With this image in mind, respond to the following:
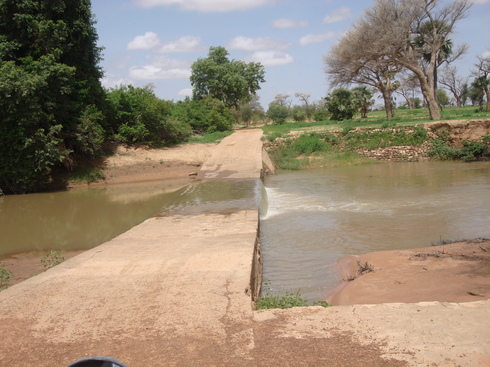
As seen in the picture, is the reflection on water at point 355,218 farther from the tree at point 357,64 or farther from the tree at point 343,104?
the tree at point 343,104

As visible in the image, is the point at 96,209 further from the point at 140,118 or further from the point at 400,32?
the point at 400,32

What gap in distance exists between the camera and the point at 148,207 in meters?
13.7

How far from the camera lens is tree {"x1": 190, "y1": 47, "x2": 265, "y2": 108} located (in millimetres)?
39719

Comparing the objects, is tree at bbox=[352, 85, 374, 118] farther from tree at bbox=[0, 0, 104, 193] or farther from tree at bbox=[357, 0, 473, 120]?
tree at bbox=[0, 0, 104, 193]

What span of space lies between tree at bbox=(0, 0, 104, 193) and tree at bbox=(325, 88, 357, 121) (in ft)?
75.7

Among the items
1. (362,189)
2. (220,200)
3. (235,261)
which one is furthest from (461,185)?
(235,261)

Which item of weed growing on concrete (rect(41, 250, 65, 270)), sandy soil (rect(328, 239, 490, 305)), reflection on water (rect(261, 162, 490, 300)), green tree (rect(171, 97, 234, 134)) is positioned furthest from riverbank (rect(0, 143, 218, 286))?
sandy soil (rect(328, 239, 490, 305))

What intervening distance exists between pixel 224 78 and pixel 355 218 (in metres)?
31.3

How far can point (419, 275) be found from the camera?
5676 millimetres

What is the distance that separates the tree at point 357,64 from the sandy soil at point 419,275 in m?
22.1

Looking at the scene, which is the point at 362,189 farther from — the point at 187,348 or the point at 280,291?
the point at 187,348

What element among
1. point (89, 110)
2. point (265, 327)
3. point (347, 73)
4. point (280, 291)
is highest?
point (347, 73)

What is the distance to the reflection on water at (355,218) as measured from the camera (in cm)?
738

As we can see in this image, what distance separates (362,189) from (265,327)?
1180 centimetres
